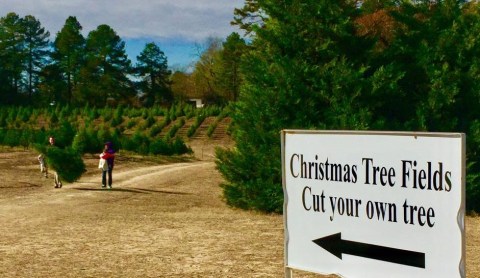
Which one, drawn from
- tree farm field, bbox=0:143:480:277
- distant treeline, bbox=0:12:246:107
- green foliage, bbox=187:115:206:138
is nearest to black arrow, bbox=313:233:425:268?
tree farm field, bbox=0:143:480:277

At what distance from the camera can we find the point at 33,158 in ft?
94.5

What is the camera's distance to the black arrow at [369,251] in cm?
339

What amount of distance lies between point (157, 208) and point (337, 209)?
39.1 ft

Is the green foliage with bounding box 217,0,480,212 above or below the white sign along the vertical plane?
above

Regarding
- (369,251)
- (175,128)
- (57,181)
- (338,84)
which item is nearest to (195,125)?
(175,128)

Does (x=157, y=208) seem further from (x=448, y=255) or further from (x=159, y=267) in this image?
(x=448, y=255)

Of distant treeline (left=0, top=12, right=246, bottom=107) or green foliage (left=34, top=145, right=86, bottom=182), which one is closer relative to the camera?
green foliage (left=34, top=145, right=86, bottom=182)

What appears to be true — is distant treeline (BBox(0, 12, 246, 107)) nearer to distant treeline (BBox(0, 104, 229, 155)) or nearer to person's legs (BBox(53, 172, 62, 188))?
distant treeline (BBox(0, 104, 229, 155))

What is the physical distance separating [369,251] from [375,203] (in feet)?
0.90

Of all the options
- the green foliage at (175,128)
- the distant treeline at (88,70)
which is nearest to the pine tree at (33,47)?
the distant treeline at (88,70)

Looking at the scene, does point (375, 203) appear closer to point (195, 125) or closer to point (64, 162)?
point (64, 162)

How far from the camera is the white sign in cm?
324

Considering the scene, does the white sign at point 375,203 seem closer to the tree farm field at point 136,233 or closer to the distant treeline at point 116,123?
the tree farm field at point 136,233

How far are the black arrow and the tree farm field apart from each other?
4418mm
